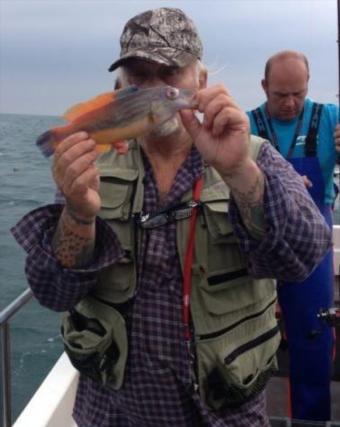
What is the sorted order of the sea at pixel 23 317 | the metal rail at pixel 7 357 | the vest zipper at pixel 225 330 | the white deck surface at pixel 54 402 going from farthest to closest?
the sea at pixel 23 317
the white deck surface at pixel 54 402
the metal rail at pixel 7 357
the vest zipper at pixel 225 330

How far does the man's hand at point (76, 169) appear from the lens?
1.76 m

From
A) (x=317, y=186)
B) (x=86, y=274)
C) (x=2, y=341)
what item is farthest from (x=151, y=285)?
(x=317, y=186)

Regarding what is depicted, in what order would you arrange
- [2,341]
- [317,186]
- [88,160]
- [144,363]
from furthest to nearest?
[317,186]
[2,341]
[144,363]
[88,160]

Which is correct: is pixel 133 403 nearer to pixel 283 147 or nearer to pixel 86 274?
pixel 86 274

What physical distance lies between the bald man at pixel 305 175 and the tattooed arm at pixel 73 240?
2034 millimetres

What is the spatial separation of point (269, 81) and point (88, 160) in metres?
2.43

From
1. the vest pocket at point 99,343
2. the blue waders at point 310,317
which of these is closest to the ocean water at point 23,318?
the vest pocket at point 99,343

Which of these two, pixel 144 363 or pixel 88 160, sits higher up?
pixel 88 160

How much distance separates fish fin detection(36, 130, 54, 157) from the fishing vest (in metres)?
0.34

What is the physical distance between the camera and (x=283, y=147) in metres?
3.84

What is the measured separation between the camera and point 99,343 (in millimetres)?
2061

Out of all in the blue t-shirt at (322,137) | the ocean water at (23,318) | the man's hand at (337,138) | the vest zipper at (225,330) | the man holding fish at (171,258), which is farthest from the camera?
the ocean water at (23,318)

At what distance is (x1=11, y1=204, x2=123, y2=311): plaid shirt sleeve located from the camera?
1.97 metres

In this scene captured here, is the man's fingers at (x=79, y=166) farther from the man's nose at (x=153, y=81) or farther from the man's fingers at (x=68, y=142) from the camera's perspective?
the man's nose at (x=153, y=81)
